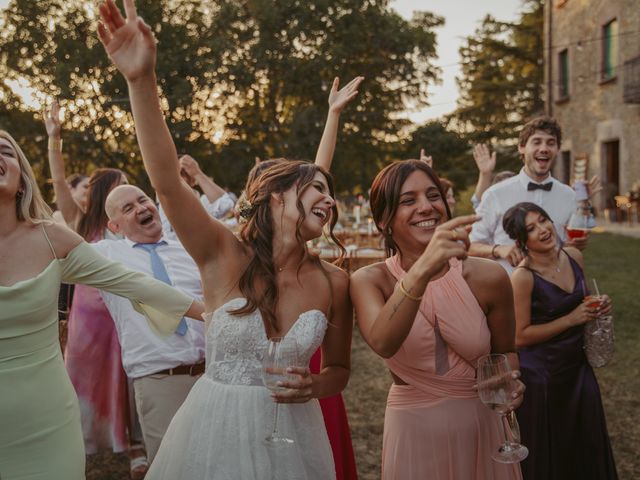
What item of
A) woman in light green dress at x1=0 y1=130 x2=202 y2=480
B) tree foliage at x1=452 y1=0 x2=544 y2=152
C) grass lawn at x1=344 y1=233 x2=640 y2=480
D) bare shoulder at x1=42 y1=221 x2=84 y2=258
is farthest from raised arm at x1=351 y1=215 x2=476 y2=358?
tree foliage at x1=452 y1=0 x2=544 y2=152

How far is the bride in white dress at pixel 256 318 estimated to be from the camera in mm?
2047

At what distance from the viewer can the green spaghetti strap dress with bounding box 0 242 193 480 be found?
2100 mm

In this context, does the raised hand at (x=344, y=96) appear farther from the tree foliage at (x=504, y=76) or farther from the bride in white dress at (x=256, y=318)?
the tree foliage at (x=504, y=76)

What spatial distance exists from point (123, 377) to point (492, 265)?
3.17m

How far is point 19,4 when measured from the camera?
78.4 feet

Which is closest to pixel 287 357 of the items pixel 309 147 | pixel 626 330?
pixel 626 330

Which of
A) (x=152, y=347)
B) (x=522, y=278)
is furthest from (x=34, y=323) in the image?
(x=522, y=278)

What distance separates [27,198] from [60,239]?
190 millimetres

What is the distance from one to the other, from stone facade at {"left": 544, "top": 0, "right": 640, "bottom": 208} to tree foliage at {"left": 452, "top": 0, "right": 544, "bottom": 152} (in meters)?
7.10

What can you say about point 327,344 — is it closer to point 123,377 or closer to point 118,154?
point 123,377

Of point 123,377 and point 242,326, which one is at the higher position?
point 242,326

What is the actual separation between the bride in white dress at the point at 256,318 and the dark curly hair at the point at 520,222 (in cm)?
168

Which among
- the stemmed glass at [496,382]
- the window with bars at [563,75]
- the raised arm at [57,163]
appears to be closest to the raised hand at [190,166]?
the raised arm at [57,163]

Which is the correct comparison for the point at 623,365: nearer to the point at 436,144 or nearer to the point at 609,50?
the point at 609,50
